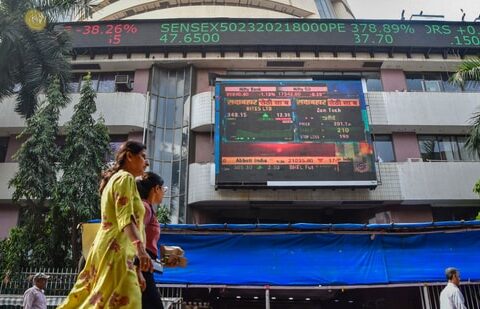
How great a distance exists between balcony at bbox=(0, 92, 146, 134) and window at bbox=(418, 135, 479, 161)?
1086 cm

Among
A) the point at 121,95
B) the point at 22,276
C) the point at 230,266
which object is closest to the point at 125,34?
the point at 121,95

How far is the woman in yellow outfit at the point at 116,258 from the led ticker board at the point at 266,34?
1423 centimetres

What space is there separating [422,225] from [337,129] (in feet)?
21.5

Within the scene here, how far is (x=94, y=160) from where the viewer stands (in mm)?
11469

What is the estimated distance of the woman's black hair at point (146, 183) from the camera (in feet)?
9.46

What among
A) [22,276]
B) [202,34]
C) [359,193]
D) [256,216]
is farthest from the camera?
[202,34]

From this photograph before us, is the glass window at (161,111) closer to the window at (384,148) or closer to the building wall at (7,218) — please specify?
the building wall at (7,218)

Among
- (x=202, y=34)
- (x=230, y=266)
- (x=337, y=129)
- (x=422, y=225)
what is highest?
(x=202, y=34)

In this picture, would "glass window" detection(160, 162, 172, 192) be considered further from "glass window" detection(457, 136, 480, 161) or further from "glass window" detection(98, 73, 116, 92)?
"glass window" detection(457, 136, 480, 161)

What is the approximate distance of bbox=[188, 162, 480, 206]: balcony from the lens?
13.6 m

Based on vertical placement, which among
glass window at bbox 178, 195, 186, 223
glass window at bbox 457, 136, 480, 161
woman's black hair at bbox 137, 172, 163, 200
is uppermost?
glass window at bbox 457, 136, 480, 161

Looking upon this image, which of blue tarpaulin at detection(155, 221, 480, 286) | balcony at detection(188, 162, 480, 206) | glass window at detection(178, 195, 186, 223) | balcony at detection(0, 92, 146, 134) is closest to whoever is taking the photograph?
blue tarpaulin at detection(155, 221, 480, 286)

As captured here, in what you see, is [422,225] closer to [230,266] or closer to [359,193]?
[230,266]

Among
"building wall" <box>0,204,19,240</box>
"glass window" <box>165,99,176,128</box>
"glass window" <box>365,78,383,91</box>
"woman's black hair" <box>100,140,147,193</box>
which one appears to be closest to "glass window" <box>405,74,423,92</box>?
"glass window" <box>365,78,383,91</box>
